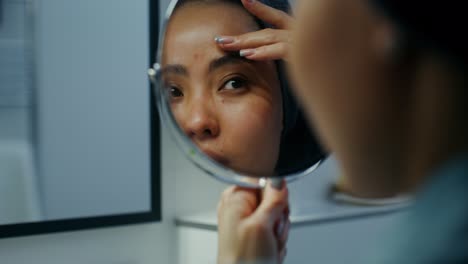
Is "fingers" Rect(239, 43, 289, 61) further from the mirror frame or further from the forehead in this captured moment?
the mirror frame

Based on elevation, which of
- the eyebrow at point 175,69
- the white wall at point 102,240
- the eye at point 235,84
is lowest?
the white wall at point 102,240

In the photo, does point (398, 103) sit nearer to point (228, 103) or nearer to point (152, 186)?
point (228, 103)

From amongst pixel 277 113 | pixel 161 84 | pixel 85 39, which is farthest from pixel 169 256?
pixel 161 84

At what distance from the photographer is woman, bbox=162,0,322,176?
755 millimetres

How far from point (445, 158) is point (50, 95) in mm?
1072

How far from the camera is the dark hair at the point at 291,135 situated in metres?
0.76

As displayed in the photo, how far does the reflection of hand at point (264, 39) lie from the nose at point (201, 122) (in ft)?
0.30

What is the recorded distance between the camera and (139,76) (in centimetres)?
140

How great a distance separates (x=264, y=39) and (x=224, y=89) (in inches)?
3.4

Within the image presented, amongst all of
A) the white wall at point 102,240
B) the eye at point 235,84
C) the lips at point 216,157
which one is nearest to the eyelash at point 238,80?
the eye at point 235,84

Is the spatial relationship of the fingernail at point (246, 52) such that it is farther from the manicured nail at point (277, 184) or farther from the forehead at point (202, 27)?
the manicured nail at point (277, 184)

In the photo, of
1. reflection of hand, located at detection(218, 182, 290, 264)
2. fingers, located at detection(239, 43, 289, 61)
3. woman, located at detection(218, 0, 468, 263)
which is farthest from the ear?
fingers, located at detection(239, 43, 289, 61)

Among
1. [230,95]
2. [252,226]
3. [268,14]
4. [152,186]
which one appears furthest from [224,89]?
[152,186]

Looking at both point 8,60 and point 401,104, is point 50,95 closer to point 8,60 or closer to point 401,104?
point 8,60
